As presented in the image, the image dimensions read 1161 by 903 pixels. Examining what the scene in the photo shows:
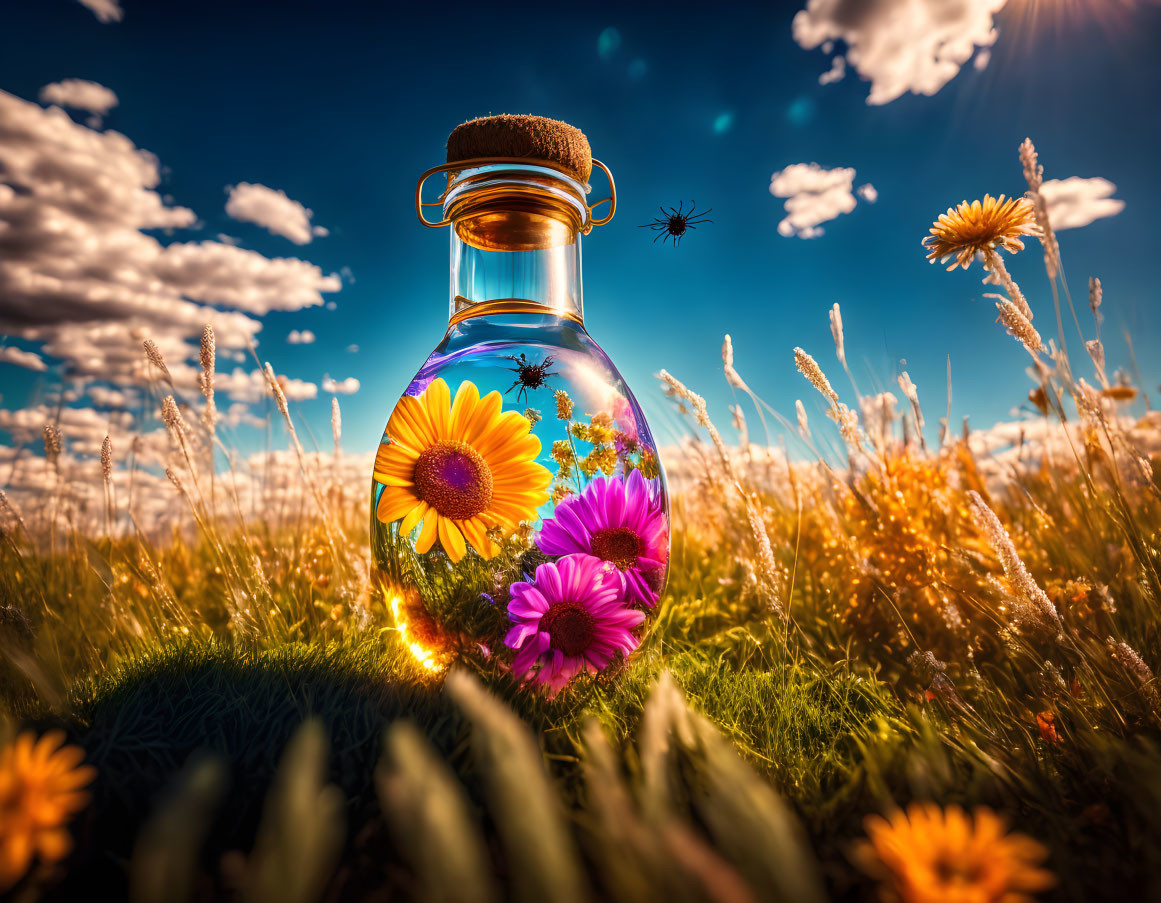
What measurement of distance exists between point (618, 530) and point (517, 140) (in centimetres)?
107

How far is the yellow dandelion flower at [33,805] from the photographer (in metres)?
0.64

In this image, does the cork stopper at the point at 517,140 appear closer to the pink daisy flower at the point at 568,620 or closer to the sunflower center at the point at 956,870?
the pink daisy flower at the point at 568,620

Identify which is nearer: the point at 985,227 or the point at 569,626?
the point at 569,626

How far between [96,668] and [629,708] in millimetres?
1329

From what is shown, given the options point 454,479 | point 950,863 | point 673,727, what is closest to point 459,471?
point 454,479

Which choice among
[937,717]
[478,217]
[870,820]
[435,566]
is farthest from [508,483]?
[937,717]

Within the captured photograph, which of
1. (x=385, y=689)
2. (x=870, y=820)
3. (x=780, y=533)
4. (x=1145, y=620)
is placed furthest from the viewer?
(x=780, y=533)

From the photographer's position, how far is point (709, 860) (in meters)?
0.46

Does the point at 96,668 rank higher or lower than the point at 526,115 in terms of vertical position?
lower

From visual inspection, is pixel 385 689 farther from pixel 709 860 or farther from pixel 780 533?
pixel 780 533

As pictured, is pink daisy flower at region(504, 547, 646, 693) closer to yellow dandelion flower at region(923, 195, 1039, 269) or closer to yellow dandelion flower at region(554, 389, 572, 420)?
yellow dandelion flower at region(554, 389, 572, 420)

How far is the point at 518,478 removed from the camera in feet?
5.02

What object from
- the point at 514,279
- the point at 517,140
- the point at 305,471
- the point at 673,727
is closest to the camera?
the point at 673,727

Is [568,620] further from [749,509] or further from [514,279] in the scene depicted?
[514,279]
